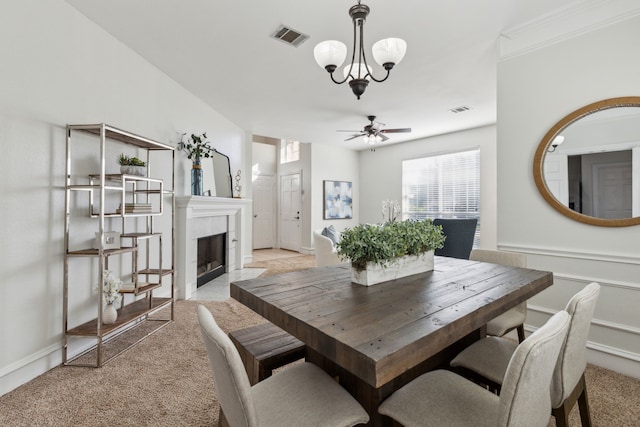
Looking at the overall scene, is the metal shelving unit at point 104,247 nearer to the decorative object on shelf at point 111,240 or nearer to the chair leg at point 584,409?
the decorative object on shelf at point 111,240

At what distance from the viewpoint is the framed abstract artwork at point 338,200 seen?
292 inches

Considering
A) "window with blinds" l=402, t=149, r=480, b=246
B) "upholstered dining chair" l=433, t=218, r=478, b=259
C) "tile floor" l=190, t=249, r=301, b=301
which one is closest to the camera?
"tile floor" l=190, t=249, r=301, b=301

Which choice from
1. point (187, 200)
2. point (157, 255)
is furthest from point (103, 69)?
point (157, 255)

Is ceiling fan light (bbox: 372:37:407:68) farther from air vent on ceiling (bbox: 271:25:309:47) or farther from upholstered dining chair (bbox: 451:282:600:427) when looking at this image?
upholstered dining chair (bbox: 451:282:600:427)

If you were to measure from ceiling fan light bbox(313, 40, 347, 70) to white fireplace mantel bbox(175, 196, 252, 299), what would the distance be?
252 cm

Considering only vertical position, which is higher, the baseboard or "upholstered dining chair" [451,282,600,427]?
"upholstered dining chair" [451,282,600,427]

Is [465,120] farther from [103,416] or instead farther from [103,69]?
[103,416]

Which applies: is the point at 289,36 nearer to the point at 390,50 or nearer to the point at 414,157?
the point at 390,50

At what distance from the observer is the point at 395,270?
161cm

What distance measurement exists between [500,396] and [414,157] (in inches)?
253

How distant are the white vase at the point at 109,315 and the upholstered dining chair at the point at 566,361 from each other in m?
2.37

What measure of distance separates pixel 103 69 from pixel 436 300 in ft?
10.3

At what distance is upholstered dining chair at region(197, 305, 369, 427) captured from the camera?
848 millimetres

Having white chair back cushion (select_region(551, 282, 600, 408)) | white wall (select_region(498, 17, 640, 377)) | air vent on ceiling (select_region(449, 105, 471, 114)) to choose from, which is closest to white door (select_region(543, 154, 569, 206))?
white wall (select_region(498, 17, 640, 377))
